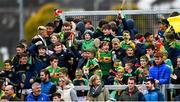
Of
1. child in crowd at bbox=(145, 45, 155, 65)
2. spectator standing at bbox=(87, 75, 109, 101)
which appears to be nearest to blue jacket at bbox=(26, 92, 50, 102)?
spectator standing at bbox=(87, 75, 109, 101)

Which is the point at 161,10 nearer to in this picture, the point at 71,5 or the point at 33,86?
the point at 33,86

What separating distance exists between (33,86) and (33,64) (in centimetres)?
284

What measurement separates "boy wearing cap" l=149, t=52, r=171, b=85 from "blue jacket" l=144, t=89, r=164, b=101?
131 cm

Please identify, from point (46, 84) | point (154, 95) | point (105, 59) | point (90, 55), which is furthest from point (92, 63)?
point (154, 95)

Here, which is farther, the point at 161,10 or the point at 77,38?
the point at 161,10

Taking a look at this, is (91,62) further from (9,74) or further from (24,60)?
(9,74)

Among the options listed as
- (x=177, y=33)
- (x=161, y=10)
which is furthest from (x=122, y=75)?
(x=161, y=10)

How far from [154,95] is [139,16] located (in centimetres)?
861

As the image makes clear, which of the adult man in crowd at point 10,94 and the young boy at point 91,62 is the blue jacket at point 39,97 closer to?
the adult man in crowd at point 10,94

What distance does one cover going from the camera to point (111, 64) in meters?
27.1

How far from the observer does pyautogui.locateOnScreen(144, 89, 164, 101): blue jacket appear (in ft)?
75.2

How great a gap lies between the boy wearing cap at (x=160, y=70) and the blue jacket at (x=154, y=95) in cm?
131

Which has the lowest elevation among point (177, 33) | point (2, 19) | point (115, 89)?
point (115, 89)

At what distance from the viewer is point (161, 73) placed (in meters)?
24.7
